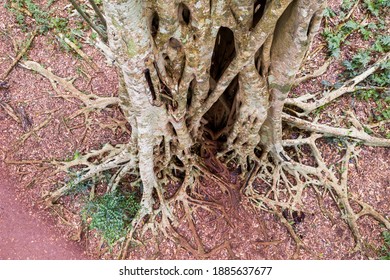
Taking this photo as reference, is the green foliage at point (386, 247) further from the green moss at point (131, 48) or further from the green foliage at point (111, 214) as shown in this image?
the green moss at point (131, 48)

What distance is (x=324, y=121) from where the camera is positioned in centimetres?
420

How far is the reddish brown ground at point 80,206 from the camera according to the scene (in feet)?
11.9

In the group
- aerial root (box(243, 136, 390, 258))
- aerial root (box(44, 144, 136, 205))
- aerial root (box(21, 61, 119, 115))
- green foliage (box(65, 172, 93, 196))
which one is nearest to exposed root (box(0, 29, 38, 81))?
aerial root (box(21, 61, 119, 115))

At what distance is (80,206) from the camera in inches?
148

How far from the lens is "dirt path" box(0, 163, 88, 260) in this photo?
3.61m

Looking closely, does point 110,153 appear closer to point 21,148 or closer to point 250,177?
point 21,148

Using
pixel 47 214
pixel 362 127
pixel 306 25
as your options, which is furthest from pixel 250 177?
pixel 47 214

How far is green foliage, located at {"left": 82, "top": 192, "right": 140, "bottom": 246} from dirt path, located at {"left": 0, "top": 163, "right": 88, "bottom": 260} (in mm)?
283

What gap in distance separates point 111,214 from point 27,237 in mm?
842

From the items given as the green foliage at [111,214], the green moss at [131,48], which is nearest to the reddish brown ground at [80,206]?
the green foliage at [111,214]

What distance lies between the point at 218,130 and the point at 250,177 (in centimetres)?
Answer: 55

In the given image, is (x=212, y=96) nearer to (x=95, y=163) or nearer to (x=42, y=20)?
(x=95, y=163)

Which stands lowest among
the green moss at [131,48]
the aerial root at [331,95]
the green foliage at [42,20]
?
the green foliage at [42,20]

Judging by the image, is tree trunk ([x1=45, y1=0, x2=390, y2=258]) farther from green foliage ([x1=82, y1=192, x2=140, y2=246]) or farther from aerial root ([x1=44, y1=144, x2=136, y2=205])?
green foliage ([x1=82, y1=192, x2=140, y2=246])
